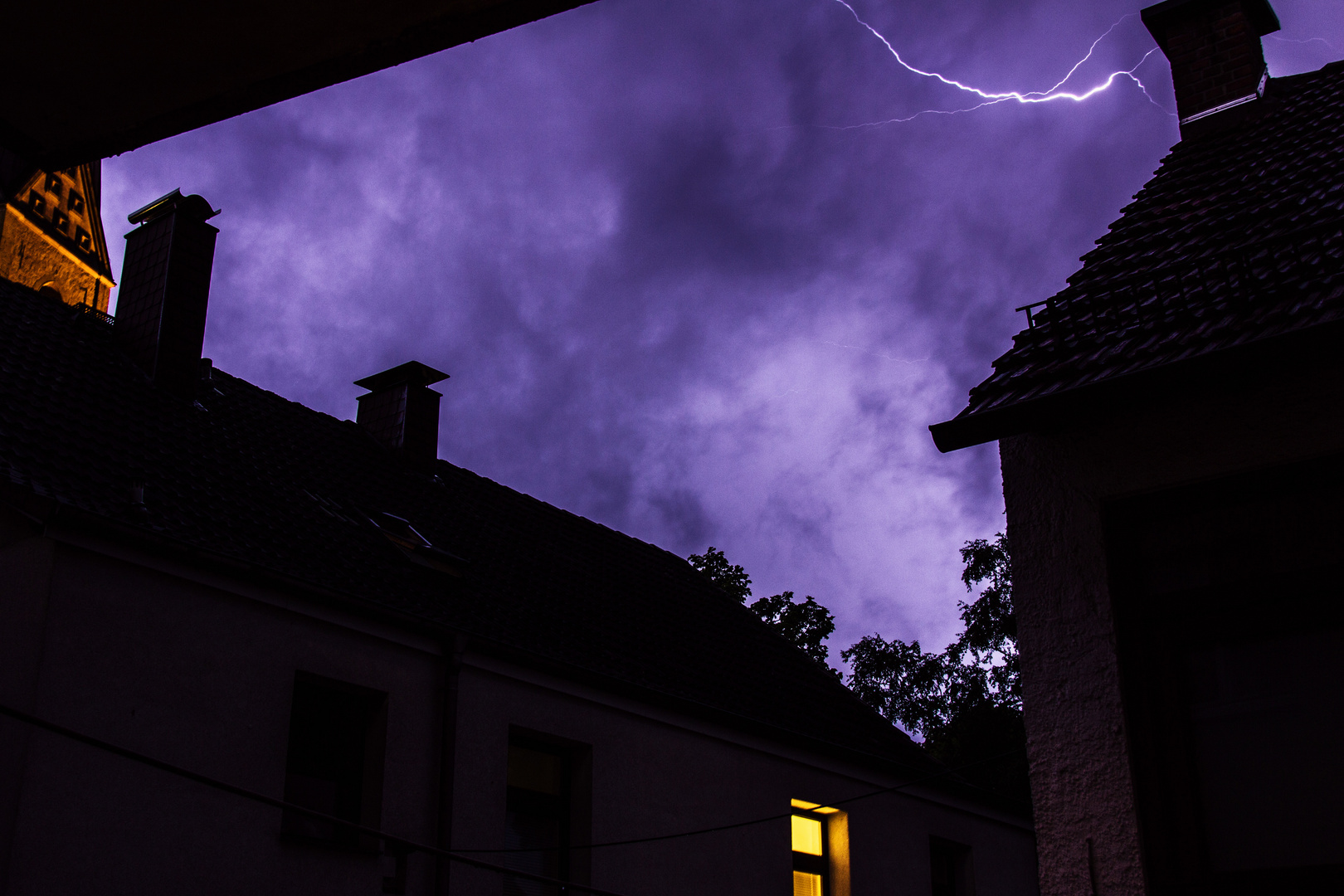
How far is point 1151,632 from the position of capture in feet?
20.3

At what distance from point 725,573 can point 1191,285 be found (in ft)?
81.5

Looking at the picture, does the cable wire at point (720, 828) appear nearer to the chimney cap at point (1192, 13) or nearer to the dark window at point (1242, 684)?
the dark window at point (1242, 684)

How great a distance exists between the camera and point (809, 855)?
15.9m

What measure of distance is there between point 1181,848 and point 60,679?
8090 mm

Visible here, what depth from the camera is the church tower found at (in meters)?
Result: 41.3

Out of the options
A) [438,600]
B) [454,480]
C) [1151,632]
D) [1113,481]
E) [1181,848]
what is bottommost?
[1181,848]

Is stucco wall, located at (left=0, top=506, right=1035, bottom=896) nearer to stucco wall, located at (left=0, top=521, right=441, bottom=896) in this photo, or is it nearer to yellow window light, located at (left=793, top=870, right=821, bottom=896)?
stucco wall, located at (left=0, top=521, right=441, bottom=896)

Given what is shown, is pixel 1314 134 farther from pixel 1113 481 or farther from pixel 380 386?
pixel 380 386

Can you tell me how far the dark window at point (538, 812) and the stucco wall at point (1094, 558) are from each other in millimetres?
7747

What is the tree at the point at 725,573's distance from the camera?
3097 centimetres

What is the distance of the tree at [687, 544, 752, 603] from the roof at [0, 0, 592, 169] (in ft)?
93.6

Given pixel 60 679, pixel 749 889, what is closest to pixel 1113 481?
pixel 60 679

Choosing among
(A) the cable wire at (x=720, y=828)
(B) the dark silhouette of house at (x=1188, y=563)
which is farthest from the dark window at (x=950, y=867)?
(B) the dark silhouette of house at (x=1188, y=563)

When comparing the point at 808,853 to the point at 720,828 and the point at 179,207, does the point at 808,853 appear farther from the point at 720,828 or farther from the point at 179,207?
the point at 179,207
